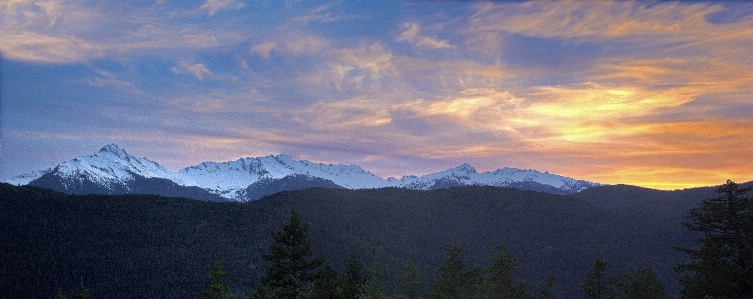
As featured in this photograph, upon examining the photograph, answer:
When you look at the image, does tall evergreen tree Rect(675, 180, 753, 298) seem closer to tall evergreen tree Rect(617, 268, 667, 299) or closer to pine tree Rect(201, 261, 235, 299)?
tall evergreen tree Rect(617, 268, 667, 299)

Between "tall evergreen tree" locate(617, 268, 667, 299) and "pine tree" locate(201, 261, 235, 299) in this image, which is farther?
"tall evergreen tree" locate(617, 268, 667, 299)

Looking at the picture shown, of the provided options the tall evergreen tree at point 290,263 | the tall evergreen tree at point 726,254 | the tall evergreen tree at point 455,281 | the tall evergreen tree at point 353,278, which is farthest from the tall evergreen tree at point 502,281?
the tall evergreen tree at point 290,263

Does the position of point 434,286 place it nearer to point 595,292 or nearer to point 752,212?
point 595,292

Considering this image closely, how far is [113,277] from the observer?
639 feet

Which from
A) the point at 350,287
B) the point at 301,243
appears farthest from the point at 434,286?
the point at 301,243

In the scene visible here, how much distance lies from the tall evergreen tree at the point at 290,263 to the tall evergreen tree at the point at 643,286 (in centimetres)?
4222

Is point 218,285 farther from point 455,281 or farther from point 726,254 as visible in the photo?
point 455,281

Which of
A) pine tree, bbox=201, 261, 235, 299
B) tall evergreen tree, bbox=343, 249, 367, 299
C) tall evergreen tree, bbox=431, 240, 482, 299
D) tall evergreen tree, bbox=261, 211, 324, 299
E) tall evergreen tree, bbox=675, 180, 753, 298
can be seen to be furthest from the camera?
tall evergreen tree, bbox=431, 240, 482, 299

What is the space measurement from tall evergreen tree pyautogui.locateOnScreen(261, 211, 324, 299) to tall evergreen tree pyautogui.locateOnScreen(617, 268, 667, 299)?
42.2 metres

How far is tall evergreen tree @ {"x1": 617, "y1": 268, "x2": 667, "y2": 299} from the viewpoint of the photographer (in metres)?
55.8

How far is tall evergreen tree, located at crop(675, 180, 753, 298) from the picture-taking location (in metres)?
28.4

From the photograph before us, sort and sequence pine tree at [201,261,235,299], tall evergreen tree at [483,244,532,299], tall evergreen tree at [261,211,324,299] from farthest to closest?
tall evergreen tree at [483,244,532,299] → tall evergreen tree at [261,211,324,299] → pine tree at [201,261,235,299]

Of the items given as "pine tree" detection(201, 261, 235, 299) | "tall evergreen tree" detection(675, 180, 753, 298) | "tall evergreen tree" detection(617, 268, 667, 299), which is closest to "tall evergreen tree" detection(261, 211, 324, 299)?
"pine tree" detection(201, 261, 235, 299)

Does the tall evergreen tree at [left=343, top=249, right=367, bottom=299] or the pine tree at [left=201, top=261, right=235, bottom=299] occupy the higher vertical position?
the pine tree at [left=201, top=261, right=235, bottom=299]
